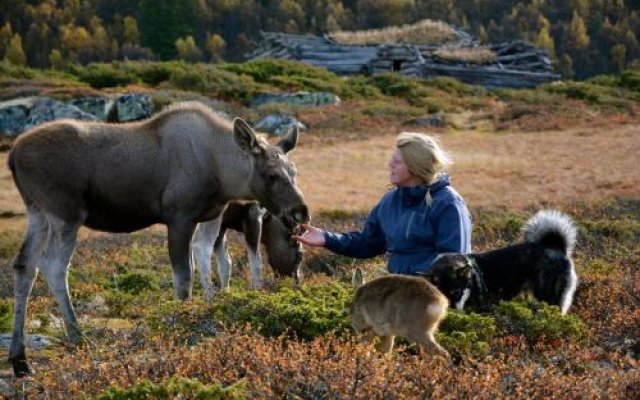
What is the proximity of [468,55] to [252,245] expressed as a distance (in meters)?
46.1

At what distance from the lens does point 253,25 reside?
115m

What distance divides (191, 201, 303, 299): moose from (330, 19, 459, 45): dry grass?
47609 mm

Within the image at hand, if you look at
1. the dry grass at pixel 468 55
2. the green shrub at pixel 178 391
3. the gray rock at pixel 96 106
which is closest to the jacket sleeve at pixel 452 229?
the green shrub at pixel 178 391

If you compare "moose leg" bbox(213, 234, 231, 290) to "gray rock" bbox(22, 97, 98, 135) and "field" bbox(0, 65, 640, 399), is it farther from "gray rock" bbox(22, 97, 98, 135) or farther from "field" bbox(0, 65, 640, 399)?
"gray rock" bbox(22, 97, 98, 135)

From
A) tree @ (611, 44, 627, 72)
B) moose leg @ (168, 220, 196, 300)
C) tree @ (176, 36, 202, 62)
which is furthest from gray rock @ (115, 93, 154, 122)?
tree @ (611, 44, 627, 72)

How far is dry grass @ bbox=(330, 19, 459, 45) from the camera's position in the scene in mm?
59688

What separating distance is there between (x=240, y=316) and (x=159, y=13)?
338ft

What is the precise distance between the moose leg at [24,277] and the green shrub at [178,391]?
8.54ft

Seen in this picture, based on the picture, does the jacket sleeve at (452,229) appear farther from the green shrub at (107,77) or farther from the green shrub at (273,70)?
the green shrub at (273,70)

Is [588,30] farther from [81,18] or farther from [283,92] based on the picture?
[283,92]

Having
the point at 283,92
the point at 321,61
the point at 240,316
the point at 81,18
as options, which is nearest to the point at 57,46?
the point at 81,18

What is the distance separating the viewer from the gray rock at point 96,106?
32625 millimetres

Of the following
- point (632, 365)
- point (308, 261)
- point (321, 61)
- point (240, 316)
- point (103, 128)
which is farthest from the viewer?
point (321, 61)

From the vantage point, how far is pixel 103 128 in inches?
353
